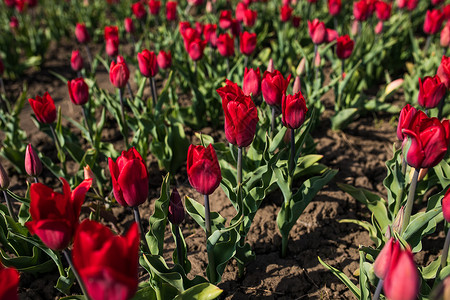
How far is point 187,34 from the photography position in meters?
3.04

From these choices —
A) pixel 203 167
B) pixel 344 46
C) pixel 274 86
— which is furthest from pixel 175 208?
pixel 344 46

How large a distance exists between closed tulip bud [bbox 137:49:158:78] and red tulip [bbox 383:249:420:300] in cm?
198

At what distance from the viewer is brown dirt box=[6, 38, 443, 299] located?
200cm

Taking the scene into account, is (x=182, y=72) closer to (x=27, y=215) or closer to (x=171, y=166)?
(x=171, y=166)

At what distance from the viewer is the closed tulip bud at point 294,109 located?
167 cm

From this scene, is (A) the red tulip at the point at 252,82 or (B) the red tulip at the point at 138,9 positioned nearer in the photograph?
(A) the red tulip at the point at 252,82

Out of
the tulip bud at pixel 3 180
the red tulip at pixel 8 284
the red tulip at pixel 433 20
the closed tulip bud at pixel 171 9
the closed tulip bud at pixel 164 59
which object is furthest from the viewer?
the closed tulip bud at pixel 171 9

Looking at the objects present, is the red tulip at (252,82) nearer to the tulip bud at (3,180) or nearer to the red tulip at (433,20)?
the tulip bud at (3,180)

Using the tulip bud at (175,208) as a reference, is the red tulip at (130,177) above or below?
above

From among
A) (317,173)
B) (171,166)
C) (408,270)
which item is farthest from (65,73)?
(408,270)

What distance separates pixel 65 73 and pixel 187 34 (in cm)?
269

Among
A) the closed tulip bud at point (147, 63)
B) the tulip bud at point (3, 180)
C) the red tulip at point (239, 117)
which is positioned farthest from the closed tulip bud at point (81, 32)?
the red tulip at point (239, 117)

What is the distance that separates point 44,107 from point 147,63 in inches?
27.1

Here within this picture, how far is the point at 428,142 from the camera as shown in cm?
139
